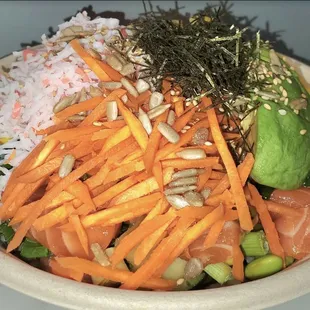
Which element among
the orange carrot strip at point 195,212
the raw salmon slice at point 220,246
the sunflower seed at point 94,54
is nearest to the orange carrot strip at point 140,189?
the orange carrot strip at point 195,212

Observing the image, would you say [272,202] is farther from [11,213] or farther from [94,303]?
[11,213]

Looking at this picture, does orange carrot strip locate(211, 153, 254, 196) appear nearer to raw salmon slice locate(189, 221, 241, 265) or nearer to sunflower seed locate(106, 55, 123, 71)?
raw salmon slice locate(189, 221, 241, 265)

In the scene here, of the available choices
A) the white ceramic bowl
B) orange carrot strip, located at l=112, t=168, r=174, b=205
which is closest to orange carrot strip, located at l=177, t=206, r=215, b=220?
orange carrot strip, located at l=112, t=168, r=174, b=205

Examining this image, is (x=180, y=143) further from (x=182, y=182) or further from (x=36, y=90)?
(x=36, y=90)

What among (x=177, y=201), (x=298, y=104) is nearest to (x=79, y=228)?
(x=177, y=201)

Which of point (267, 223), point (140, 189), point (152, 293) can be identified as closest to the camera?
point (152, 293)

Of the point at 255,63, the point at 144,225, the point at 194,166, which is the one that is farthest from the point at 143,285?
the point at 255,63

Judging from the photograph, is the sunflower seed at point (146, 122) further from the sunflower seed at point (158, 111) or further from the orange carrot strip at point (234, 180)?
the orange carrot strip at point (234, 180)
